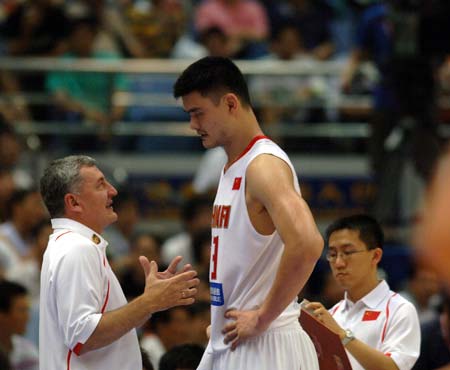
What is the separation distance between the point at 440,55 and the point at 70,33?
4.21 m

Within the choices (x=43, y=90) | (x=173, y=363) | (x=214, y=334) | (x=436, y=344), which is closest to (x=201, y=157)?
(x=43, y=90)

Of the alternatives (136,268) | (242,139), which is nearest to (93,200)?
(242,139)

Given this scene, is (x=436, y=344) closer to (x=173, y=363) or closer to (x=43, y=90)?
(x=173, y=363)

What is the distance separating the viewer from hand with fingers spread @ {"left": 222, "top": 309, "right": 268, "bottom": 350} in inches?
200

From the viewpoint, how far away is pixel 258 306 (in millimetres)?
5176

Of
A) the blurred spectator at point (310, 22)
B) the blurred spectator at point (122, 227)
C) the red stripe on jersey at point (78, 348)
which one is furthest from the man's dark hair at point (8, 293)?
the blurred spectator at point (310, 22)

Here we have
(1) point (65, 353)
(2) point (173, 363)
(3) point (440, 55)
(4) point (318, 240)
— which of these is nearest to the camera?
(4) point (318, 240)

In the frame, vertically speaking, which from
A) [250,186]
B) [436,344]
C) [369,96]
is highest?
[369,96]

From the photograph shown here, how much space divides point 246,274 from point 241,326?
23 centimetres

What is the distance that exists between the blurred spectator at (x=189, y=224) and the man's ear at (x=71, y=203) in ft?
17.7

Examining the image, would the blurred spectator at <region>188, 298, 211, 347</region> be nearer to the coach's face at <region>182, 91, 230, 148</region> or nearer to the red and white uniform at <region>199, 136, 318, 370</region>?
the red and white uniform at <region>199, 136, 318, 370</region>

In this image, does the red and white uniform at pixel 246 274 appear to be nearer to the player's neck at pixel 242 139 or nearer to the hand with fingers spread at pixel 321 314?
the player's neck at pixel 242 139

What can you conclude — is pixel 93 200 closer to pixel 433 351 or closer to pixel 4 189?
pixel 433 351

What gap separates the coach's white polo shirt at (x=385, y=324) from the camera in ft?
18.9
